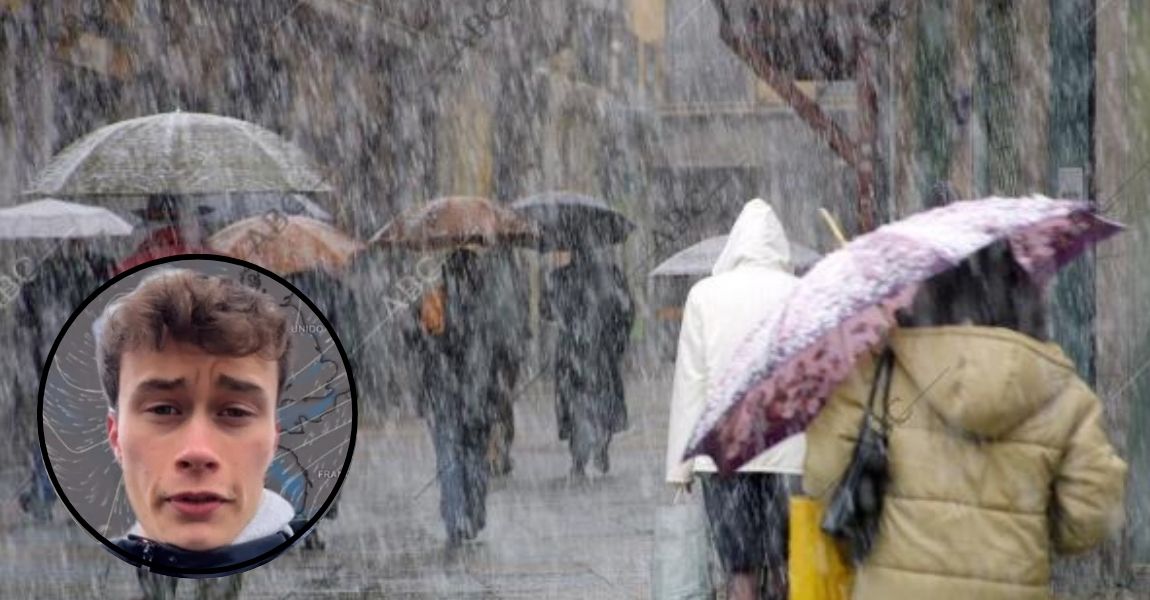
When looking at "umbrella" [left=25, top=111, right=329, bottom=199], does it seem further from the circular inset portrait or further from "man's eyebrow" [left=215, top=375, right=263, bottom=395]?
"man's eyebrow" [left=215, top=375, right=263, bottom=395]

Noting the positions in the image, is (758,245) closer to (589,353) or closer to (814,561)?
(814,561)

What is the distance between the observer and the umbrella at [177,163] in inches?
521

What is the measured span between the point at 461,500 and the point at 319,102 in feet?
55.1

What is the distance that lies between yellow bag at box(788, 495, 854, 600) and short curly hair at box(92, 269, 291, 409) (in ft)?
4.94

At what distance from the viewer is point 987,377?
5.62 meters

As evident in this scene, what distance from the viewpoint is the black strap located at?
5.84 metres

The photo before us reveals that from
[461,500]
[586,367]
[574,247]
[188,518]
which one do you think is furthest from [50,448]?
[574,247]

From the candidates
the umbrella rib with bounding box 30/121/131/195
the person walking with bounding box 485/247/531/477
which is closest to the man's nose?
the person walking with bounding box 485/247/531/477

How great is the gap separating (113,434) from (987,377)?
82.9 inches

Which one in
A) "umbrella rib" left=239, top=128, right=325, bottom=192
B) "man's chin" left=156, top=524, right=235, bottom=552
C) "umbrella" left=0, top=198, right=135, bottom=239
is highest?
"umbrella rib" left=239, top=128, right=325, bottom=192

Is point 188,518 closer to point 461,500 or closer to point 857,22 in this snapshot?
point 461,500

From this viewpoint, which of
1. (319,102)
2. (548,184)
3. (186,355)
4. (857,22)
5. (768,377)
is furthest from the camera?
(548,184)

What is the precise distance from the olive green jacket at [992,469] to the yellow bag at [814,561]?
0.91ft

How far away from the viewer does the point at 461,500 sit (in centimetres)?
1284
